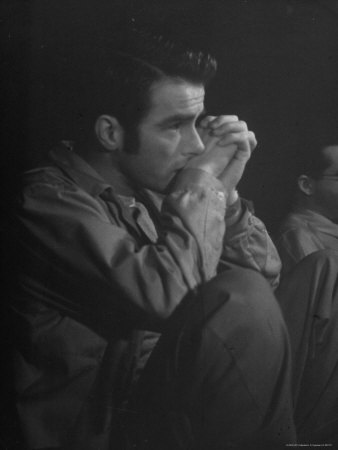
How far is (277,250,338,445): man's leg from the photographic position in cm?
195

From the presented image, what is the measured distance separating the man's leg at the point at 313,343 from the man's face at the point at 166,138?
0.44m

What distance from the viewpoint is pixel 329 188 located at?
2.04m

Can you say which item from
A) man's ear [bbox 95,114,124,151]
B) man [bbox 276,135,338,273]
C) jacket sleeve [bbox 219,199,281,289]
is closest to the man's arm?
jacket sleeve [bbox 219,199,281,289]

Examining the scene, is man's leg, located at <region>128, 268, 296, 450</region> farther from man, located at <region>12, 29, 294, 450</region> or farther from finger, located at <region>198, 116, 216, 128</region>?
finger, located at <region>198, 116, 216, 128</region>

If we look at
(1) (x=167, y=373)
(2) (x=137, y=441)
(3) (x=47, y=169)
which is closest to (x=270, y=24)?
(3) (x=47, y=169)

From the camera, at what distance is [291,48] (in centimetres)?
196

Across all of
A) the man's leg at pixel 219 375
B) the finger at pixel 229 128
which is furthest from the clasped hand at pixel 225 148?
the man's leg at pixel 219 375

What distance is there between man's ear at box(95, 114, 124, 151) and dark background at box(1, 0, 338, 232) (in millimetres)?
74

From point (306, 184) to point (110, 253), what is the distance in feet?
2.04

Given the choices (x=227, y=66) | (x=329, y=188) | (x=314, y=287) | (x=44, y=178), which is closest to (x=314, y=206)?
(x=329, y=188)

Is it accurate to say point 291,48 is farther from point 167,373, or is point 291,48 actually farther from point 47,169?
point 167,373

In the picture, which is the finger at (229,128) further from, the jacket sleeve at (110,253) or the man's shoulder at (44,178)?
the man's shoulder at (44,178)

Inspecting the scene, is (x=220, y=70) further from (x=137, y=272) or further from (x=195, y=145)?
(x=137, y=272)

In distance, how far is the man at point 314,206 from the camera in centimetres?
199
